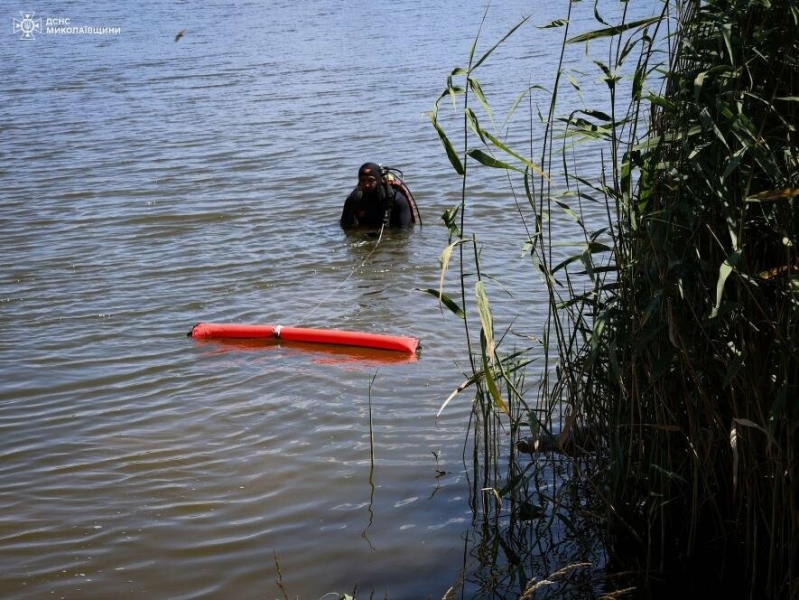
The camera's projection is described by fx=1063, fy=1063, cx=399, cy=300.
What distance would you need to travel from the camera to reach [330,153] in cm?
1255

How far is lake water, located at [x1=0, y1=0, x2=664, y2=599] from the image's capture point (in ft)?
13.8

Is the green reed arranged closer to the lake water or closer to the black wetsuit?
the lake water

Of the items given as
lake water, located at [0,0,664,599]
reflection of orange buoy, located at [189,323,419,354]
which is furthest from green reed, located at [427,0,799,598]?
reflection of orange buoy, located at [189,323,419,354]

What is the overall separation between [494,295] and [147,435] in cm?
295

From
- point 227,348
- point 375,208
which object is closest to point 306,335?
point 227,348

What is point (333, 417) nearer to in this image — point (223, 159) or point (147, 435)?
point (147, 435)

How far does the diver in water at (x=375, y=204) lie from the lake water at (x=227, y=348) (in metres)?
0.18

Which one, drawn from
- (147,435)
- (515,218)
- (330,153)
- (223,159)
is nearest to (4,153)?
(223,159)

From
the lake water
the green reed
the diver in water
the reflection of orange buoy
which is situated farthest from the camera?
the diver in water

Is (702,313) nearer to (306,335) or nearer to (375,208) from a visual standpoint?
(306,335)

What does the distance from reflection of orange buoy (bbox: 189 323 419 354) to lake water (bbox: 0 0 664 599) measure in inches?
3.3

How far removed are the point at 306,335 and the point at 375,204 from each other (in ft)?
10.8

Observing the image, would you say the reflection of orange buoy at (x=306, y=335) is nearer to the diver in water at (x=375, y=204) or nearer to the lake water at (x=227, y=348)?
the lake water at (x=227, y=348)

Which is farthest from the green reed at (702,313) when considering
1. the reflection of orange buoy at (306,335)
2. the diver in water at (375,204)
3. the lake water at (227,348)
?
the diver in water at (375,204)
